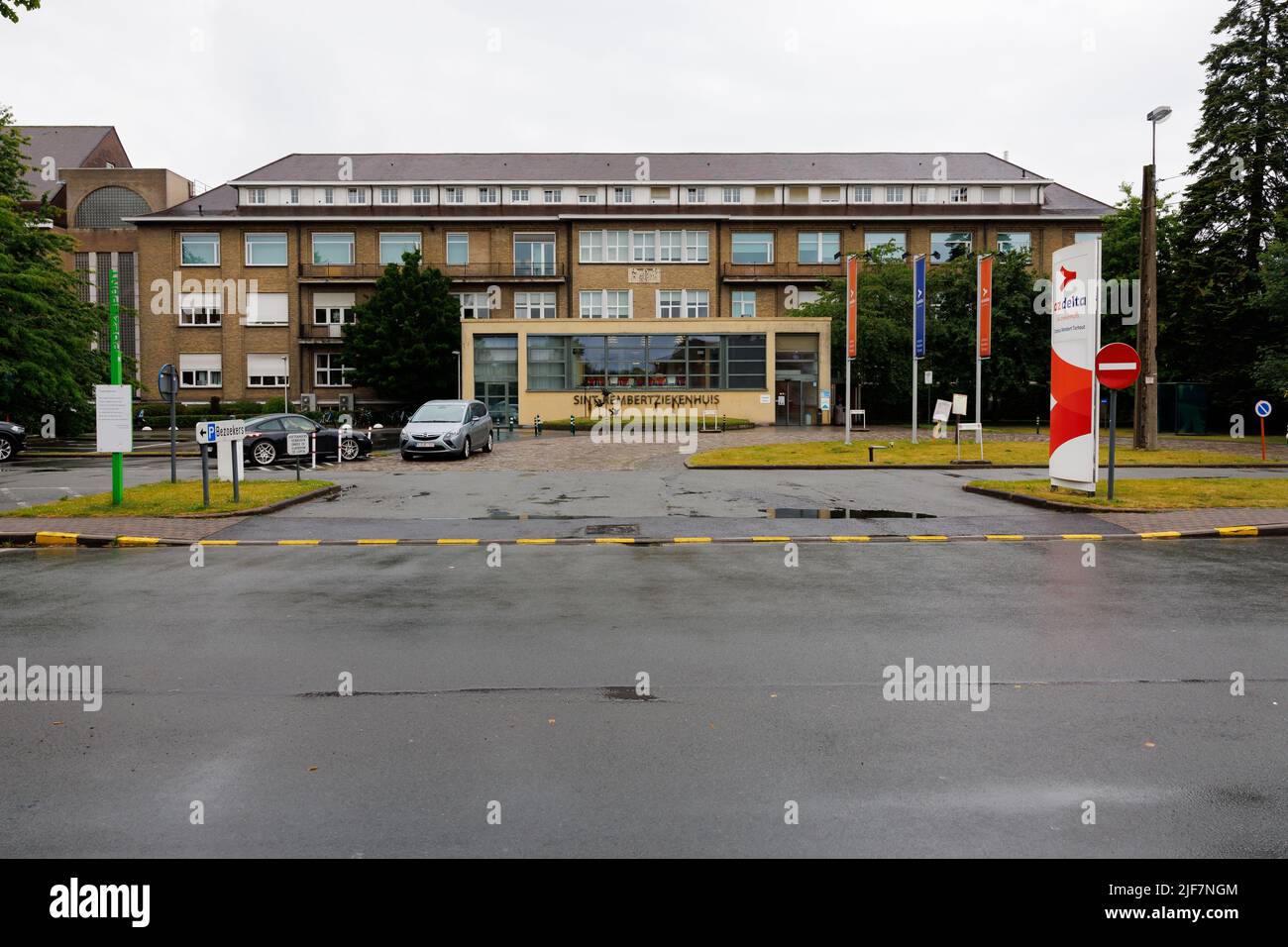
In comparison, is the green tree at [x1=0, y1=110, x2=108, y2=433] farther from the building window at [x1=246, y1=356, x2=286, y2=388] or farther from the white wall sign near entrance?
the building window at [x1=246, y1=356, x2=286, y2=388]

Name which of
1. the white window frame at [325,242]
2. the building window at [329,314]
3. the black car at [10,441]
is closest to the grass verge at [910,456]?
the black car at [10,441]

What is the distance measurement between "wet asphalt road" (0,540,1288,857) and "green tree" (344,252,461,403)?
43234 mm

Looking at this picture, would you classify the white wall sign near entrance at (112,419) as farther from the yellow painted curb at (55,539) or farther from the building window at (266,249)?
the building window at (266,249)

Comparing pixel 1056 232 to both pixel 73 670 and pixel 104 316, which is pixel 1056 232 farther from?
pixel 73 670

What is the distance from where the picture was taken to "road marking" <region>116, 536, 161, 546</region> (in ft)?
42.9

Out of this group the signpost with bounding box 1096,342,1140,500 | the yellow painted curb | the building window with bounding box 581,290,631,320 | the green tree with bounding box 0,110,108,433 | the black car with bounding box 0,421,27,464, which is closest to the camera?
the yellow painted curb

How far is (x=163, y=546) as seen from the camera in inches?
509

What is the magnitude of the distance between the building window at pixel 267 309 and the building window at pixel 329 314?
1849 millimetres

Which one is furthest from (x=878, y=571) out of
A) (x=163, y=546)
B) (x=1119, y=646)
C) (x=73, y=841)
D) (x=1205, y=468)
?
(x=1205, y=468)

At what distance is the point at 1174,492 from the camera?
A: 17.6 metres

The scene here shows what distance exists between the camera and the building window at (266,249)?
58656 mm

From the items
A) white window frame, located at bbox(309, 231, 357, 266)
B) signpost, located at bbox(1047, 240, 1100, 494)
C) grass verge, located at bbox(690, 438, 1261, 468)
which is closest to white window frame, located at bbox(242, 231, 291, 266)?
white window frame, located at bbox(309, 231, 357, 266)
